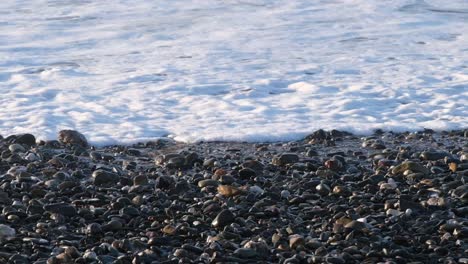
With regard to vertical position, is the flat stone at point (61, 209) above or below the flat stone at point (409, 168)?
below

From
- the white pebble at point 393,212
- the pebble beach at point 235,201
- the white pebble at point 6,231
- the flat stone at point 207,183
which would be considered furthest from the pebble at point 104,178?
the white pebble at point 393,212

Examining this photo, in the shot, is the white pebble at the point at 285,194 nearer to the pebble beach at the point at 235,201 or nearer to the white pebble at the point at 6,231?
the pebble beach at the point at 235,201

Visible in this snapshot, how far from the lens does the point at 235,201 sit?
484cm

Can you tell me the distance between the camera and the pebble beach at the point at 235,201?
4.09 metres

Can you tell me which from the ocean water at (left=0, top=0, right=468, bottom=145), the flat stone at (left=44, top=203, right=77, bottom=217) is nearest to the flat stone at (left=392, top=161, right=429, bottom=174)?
the ocean water at (left=0, top=0, right=468, bottom=145)

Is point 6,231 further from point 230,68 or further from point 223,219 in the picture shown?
point 230,68

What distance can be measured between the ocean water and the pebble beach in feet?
1.81

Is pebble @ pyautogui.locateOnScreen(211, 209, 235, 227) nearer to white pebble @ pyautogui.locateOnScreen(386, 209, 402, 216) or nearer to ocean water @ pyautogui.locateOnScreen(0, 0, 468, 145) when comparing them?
white pebble @ pyautogui.locateOnScreen(386, 209, 402, 216)

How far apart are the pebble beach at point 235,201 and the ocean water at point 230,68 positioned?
1.81ft

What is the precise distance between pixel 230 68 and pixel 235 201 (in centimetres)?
443

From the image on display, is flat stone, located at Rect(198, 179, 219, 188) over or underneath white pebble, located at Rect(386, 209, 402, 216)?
over

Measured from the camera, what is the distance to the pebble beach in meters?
4.09

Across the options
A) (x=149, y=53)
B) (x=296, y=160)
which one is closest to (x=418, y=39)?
(x=149, y=53)

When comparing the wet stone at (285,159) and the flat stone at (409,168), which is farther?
the wet stone at (285,159)
